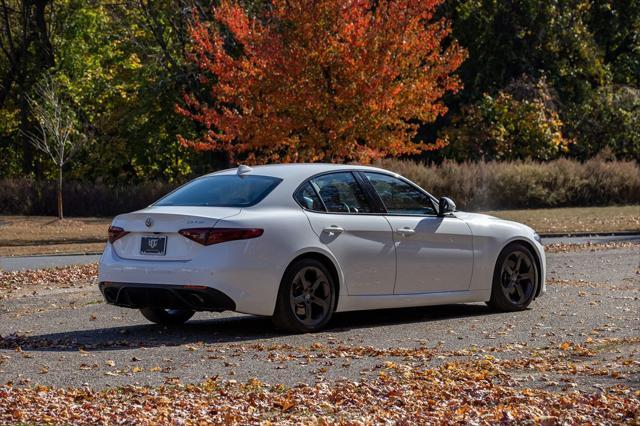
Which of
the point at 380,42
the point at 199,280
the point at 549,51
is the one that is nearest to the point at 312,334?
the point at 199,280

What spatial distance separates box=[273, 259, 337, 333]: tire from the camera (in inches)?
438

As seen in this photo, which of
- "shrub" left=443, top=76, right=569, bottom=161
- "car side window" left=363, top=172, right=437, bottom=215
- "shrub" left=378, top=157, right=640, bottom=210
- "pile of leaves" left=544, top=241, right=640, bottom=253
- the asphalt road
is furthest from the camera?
"shrub" left=443, top=76, right=569, bottom=161

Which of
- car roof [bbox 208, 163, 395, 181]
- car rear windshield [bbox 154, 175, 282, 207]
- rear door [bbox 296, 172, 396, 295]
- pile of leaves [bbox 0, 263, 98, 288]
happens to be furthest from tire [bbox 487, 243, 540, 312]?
pile of leaves [bbox 0, 263, 98, 288]

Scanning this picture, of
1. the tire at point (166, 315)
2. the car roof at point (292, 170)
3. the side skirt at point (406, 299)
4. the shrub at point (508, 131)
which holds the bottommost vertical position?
the tire at point (166, 315)

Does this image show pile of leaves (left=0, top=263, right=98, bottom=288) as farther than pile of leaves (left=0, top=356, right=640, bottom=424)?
Yes

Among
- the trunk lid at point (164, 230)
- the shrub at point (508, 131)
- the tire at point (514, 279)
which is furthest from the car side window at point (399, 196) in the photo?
the shrub at point (508, 131)

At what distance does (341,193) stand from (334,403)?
454cm

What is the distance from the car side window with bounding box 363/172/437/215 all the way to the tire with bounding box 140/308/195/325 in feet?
7.03

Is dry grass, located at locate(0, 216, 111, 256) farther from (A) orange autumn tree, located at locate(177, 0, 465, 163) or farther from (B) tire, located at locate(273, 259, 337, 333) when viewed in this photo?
(B) tire, located at locate(273, 259, 337, 333)

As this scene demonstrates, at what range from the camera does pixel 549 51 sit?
48031 mm

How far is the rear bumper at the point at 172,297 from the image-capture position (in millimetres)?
10820

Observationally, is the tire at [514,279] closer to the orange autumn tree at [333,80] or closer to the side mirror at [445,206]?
the side mirror at [445,206]

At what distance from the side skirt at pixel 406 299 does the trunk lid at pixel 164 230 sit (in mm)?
1380

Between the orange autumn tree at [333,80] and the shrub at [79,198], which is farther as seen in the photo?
the shrub at [79,198]
